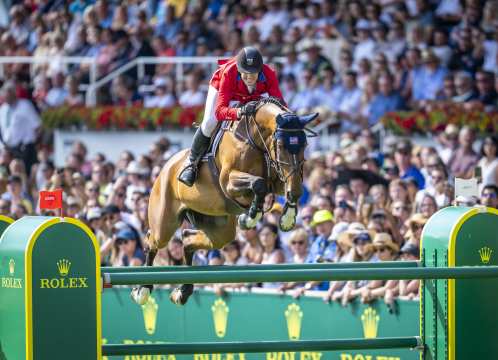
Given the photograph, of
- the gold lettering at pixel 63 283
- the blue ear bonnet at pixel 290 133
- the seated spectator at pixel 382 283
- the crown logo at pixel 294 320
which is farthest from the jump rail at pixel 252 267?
the crown logo at pixel 294 320

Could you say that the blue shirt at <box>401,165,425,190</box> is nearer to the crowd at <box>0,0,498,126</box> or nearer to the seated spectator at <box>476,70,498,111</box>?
the crowd at <box>0,0,498,126</box>

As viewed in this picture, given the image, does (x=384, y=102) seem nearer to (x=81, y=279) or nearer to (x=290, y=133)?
(x=290, y=133)

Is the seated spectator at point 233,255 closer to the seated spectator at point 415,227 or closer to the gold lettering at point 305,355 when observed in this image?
the gold lettering at point 305,355

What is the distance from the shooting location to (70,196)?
16.6 m

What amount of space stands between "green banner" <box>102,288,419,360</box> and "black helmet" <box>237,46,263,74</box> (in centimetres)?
248

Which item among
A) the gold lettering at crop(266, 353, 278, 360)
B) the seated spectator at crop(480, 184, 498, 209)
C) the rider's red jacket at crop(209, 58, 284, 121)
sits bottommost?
the gold lettering at crop(266, 353, 278, 360)

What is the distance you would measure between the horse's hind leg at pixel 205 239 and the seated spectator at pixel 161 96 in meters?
8.80

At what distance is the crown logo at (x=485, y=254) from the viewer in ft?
30.0

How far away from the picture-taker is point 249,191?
32.3 feet

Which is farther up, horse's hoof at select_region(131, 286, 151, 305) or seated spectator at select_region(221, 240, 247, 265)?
seated spectator at select_region(221, 240, 247, 265)

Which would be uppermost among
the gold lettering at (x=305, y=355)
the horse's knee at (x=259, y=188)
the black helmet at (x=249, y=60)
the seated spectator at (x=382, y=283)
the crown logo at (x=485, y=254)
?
the black helmet at (x=249, y=60)

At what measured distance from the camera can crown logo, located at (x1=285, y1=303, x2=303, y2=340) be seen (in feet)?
41.3

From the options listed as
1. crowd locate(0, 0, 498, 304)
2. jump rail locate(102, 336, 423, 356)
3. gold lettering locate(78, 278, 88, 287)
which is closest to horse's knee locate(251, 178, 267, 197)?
crowd locate(0, 0, 498, 304)

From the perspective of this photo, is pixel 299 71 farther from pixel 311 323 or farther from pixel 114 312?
pixel 311 323
